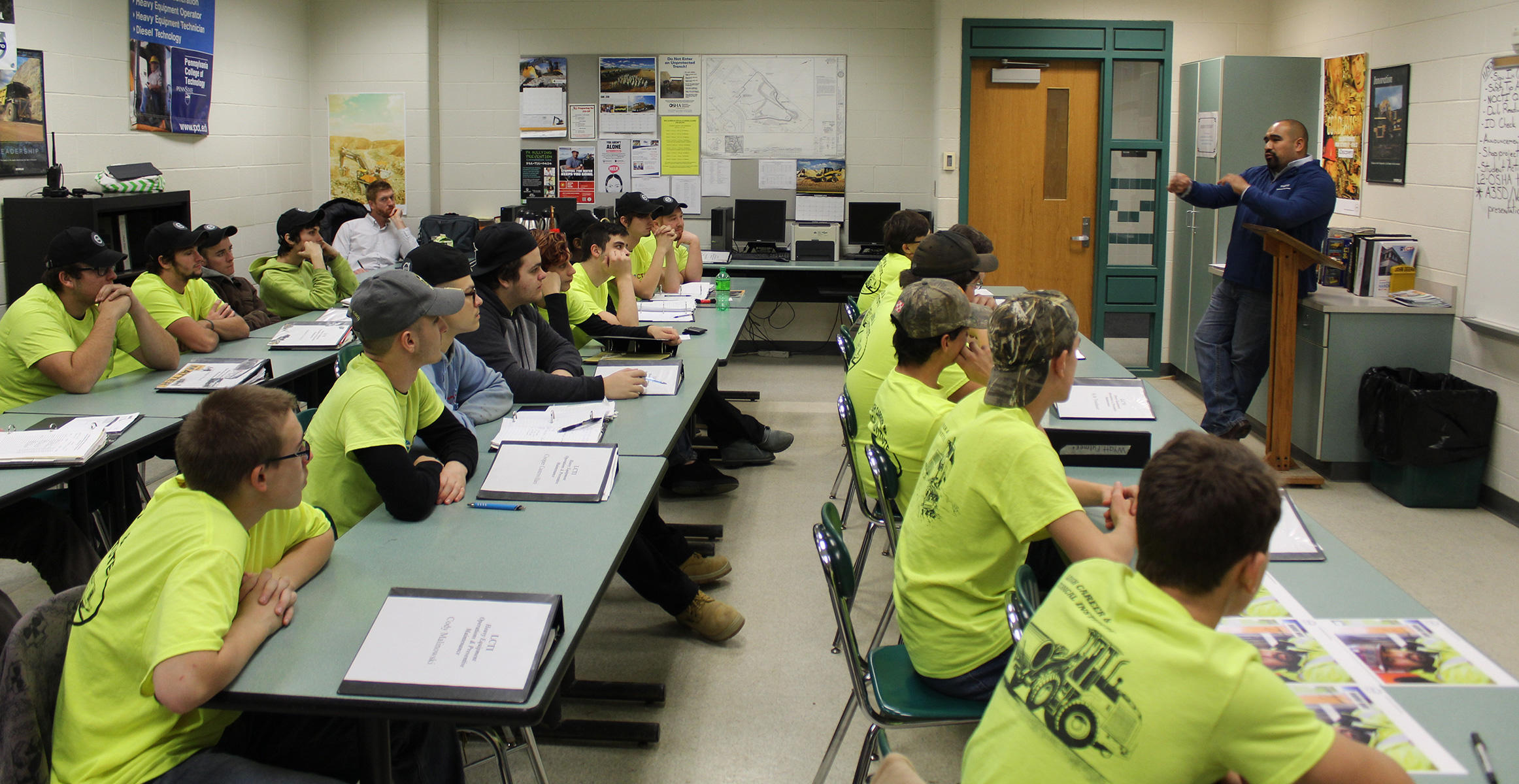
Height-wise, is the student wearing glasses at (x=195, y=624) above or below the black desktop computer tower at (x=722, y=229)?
below

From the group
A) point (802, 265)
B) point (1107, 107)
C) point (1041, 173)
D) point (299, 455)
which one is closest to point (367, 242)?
point (802, 265)

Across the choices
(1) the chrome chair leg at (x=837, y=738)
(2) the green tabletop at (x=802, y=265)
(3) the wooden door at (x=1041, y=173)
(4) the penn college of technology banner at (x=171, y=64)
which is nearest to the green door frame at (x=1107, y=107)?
(3) the wooden door at (x=1041, y=173)

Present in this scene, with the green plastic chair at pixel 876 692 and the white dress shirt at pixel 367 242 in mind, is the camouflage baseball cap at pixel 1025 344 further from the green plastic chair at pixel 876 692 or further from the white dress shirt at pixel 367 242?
the white dress shirt at pixel 367 242

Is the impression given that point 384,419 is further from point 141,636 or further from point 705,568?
point 705,568

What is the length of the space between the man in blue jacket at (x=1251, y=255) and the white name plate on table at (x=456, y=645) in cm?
386

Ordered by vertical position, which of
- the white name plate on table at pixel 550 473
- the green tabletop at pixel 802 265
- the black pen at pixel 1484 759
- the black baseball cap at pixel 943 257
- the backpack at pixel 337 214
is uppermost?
the backpack at pixel 337 214

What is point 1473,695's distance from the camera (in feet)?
4.87

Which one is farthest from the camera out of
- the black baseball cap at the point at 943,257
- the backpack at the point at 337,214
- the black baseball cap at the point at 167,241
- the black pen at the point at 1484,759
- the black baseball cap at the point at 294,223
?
the backpack at the point at 337,214

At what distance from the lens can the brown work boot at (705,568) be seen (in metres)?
3.63

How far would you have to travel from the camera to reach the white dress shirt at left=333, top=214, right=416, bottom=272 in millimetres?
6695

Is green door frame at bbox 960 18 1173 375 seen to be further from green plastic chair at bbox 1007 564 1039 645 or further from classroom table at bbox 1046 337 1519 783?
green plastic chair at bbox 1007 564 1039 645

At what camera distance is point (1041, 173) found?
717cm

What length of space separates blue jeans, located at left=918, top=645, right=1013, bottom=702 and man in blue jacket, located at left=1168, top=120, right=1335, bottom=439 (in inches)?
124

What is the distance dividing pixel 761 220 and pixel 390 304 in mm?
5460
